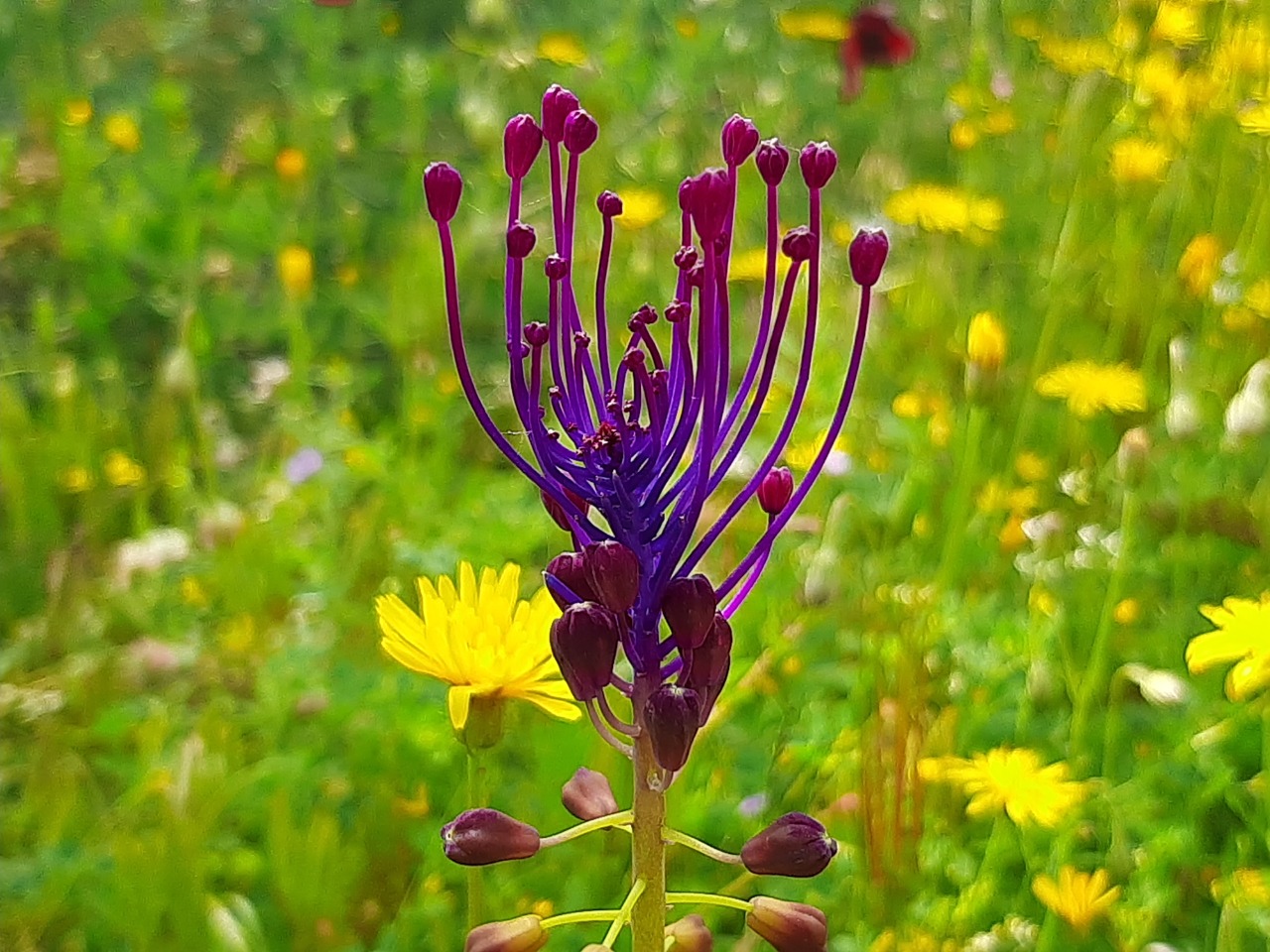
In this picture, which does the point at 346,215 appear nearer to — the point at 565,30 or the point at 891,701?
the point at 565,30

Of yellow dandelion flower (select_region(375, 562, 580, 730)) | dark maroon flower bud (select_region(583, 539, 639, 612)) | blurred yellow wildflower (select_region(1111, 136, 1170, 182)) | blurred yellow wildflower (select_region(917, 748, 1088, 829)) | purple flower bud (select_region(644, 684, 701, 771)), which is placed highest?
blurred yellow wildflower (select_region(1111, 136, 1170, 182))

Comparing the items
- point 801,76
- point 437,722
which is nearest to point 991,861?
point 437,722

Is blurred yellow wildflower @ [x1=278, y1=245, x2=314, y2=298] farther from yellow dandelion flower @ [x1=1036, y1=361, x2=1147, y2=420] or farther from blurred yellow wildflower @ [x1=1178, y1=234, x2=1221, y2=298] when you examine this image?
blurred yellow wildflower @ [x1=1178, y1=234, x2=1221, y2=298]

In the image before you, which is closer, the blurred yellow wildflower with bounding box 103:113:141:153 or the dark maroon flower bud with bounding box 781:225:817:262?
the dark maroon flower bud with bounding box 781:225:817:262

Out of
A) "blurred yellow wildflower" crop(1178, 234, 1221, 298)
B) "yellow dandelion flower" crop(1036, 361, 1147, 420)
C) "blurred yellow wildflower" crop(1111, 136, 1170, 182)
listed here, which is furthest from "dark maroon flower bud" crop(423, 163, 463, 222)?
"blurred yellow wildflower" crop(1111, 136, 1170, 182)

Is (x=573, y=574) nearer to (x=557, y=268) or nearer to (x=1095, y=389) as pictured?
(x=557, y=268)

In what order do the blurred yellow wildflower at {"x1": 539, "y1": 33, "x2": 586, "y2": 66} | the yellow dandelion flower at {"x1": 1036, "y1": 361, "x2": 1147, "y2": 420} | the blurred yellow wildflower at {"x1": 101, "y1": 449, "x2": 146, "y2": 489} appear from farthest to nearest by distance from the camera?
1. the blurred yellow wildflower at {"x1": 539, "y1": 33, "x2": 586, "y2": 66}
2. the blurred yellow wildflower at {"x1": 101, "y1": 449, "x2": 146, "y2": 489}
3. the yellow dandelion flower at {"x1": 1036, "y1": 361, "x2": 1147, "y2": 420}

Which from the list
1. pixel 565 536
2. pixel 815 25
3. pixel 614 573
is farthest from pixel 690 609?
pixel 815 25
